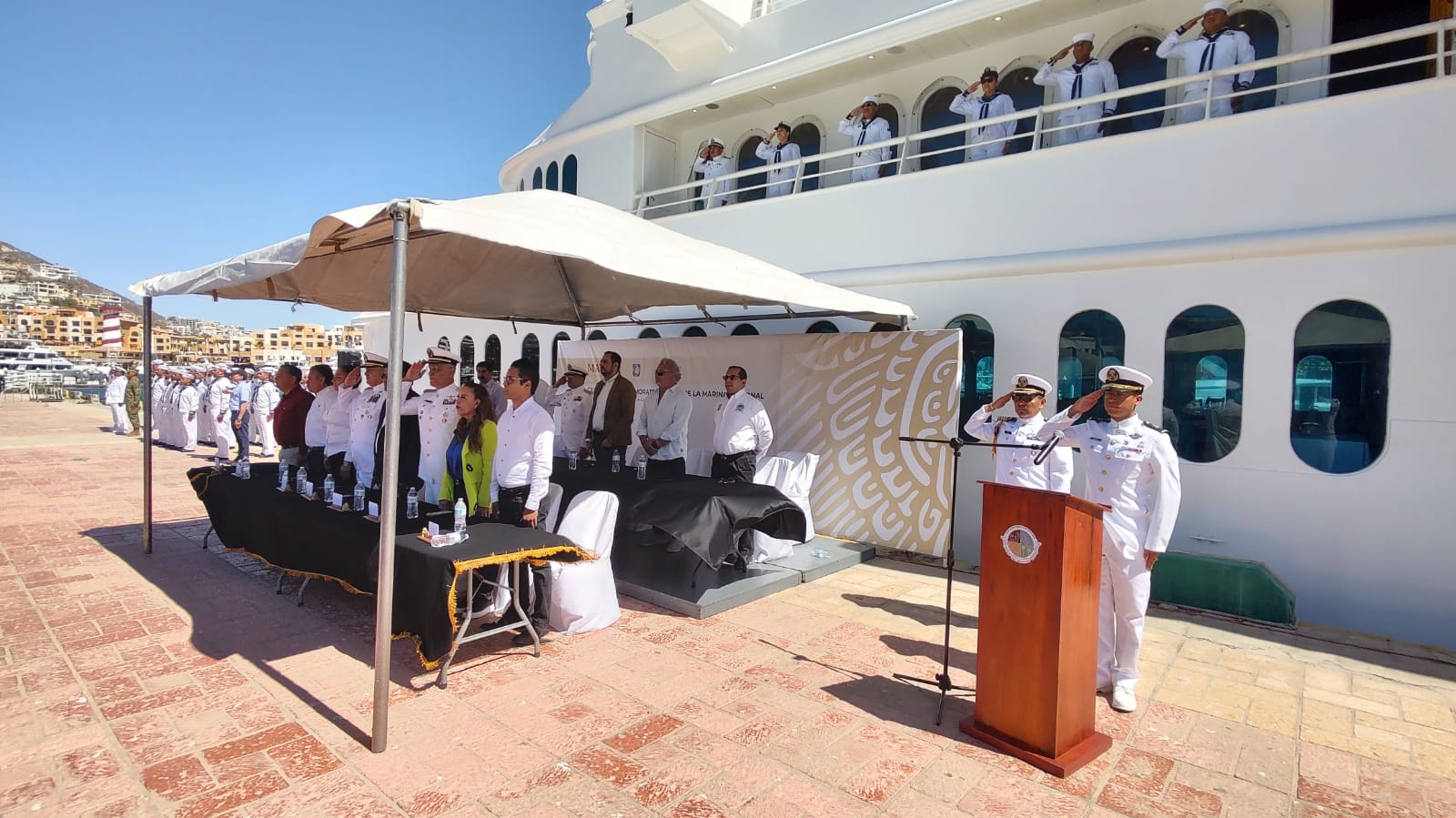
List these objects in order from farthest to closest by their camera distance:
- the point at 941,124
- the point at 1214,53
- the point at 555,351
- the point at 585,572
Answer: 1. the point at 555,351
2. the point at 941,124
3. the point at 1214,53
4. the point at 585,572

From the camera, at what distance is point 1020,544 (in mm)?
3541

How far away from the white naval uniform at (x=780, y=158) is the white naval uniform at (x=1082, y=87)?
11.9 feet

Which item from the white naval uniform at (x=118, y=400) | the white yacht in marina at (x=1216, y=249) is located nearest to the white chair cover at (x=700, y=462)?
the white yacht in marina at (x=1216, y=249)

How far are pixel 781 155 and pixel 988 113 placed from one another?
3250mm

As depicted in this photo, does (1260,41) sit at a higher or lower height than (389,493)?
higher

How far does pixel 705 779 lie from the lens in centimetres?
325

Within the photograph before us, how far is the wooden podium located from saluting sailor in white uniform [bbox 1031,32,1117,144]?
6.02 m

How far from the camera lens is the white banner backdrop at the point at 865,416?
7.47m

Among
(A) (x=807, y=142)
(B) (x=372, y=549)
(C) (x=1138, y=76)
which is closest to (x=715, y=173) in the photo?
(A) (x=807, y=142)

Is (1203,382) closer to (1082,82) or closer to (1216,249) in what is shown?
(1216,249)

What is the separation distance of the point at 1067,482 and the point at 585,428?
5.85 metres

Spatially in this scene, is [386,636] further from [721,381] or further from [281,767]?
[721,381]

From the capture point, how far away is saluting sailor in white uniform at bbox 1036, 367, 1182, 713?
419 cm

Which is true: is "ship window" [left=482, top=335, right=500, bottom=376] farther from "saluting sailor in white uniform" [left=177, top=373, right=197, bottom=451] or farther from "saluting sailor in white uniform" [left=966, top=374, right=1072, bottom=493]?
"saluting sailor in white uniform" [left=966, top=374, right=1072, bottom=493]
